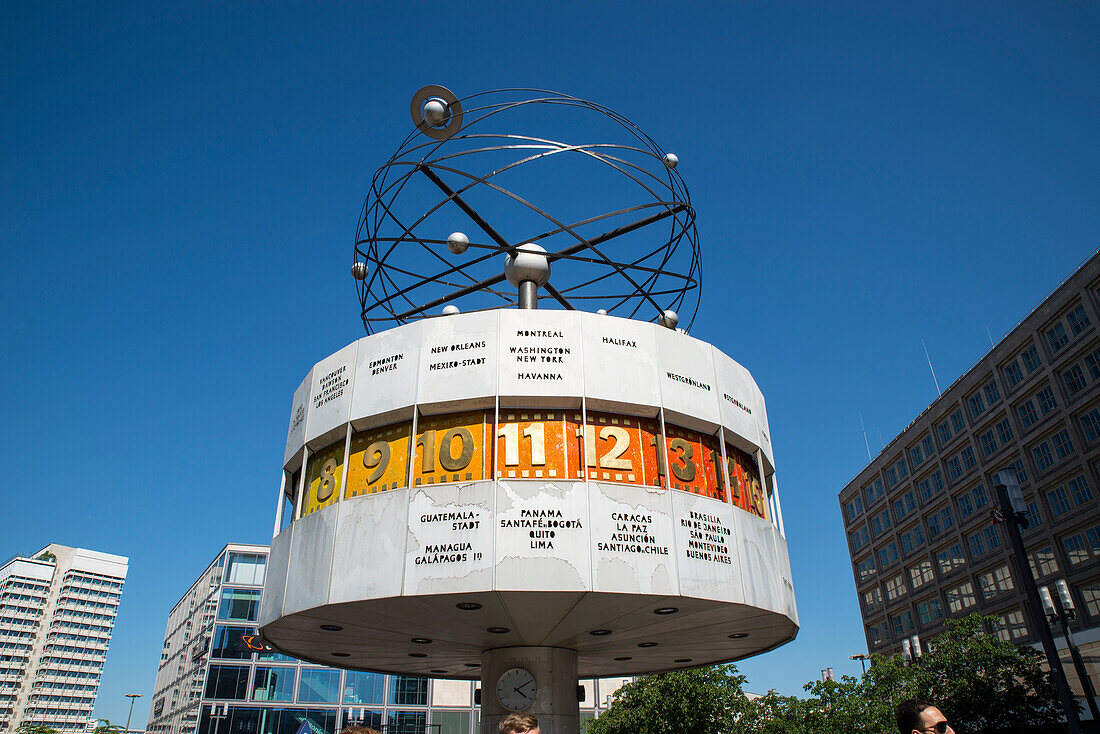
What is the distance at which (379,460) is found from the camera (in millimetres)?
16406

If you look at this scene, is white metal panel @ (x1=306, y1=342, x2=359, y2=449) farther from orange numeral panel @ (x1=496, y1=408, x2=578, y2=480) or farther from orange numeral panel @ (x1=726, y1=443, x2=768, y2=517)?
orange numeral panel @ (x1=726, y1=443, x2=768, y2=517)

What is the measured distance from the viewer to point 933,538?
252 ft

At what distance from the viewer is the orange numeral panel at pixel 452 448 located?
15562 millimetres

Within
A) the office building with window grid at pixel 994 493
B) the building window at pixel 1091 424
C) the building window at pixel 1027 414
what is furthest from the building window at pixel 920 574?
the building window at pixel 1091 424

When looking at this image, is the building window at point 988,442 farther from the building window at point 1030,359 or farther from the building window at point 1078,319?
the building window at point 1078,319

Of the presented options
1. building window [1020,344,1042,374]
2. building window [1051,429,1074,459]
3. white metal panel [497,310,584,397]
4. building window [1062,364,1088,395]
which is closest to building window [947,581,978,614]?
building window [1051,429,1074,459]

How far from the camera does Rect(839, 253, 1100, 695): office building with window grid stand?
56312 mm

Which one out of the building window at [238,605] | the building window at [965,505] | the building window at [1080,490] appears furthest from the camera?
the building window at [238,605]

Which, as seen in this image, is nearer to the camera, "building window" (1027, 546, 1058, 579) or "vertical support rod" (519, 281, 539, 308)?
"vertical support rod" (519, 281, 539, 308)

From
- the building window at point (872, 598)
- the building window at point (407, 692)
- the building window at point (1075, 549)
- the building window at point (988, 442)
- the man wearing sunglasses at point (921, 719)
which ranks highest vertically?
the building window at point (988, 442)

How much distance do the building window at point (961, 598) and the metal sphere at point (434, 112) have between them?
237 ft

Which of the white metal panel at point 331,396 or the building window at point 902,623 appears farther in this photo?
the building window at point 902,623

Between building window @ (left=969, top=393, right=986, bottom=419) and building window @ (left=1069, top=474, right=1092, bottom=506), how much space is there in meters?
13.0

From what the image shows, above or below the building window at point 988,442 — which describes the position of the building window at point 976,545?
below
